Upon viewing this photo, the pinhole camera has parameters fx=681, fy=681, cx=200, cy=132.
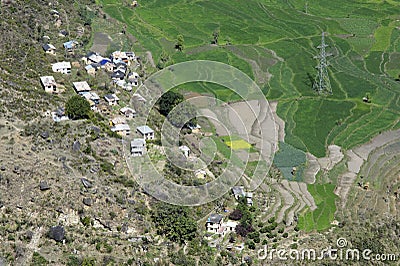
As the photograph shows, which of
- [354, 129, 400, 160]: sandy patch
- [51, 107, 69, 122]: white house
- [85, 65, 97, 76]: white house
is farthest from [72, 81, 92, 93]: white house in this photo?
[354, 129, 400, 160]: sandy patch

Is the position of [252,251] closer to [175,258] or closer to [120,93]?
[175,258]

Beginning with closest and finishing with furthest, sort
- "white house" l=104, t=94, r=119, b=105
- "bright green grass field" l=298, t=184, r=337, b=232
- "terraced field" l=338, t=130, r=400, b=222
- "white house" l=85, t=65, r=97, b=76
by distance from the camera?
"bright green grass field" l=298, t=184, r=337, b=232, "terraced field" l=338, t=130, r=400, b=222, "white house" l=104, t=94, r=119, b=105, "white house" l=85, t=65, r=97, b=76

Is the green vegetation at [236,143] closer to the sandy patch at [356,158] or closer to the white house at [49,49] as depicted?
the sandy patch at [356,158]

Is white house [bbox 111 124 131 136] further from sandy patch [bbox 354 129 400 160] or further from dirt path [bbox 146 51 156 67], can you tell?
sandy patch [bbox 354 129 400 160]

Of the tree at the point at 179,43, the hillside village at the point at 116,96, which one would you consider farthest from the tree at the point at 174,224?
the tree at the point at 179,43

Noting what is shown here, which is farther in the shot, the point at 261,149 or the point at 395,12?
the point at 395,12

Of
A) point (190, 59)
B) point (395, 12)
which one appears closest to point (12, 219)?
point (190, 59)
